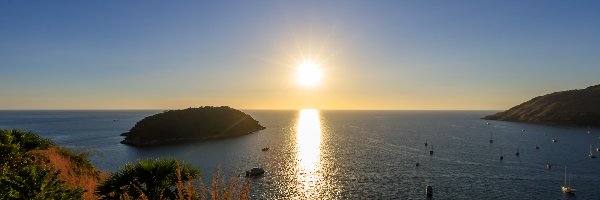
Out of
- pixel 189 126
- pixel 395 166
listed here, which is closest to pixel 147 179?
pixel 395 166

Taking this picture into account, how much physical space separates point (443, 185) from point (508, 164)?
105 feet

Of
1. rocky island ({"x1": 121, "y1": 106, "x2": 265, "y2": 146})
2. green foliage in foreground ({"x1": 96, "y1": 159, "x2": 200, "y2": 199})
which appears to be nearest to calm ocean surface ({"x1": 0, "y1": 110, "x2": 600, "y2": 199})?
rocky island ({"x1": 121, "y1": 106, "x2": 265, "y2": 146})

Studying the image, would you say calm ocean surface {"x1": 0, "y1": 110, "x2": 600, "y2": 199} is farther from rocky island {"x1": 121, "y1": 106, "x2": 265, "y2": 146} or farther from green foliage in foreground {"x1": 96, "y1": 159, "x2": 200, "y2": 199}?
green foliage in foreground {"x1": 96, "y1": 159, "x2": 200, "y2": 199}

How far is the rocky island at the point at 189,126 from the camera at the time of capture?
145500 millimetres

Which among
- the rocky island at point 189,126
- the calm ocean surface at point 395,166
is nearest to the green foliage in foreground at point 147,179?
the calm ocean surface at point 395,166

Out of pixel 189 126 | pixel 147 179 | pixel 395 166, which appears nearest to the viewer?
pixel 147 179

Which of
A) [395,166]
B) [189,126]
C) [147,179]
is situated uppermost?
[147,179]

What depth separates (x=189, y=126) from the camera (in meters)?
161

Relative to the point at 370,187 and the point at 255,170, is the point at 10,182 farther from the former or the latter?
the point at 255,170

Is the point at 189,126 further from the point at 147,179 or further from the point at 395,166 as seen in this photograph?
the point at 147,179

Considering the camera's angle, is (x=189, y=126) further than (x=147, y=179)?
Yes

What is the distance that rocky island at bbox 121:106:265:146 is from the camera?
145500 mm

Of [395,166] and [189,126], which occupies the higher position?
[189,126]

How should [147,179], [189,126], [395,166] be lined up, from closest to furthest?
[147,179] < [395,166] < [189,126]
